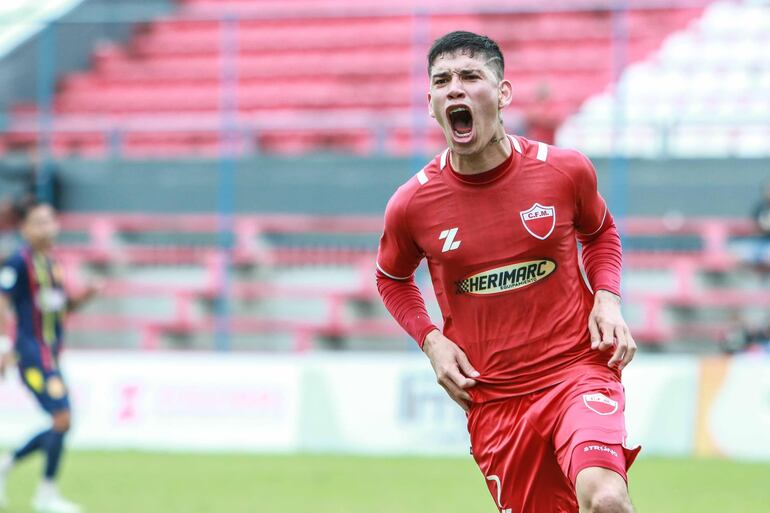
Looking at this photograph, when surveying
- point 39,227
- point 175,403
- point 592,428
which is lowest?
point 175,403

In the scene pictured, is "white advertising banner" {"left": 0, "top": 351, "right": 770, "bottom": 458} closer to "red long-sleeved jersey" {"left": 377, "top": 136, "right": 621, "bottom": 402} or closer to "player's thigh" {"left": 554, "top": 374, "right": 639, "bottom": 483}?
"red long-sleeved jersey" {"left": 377, "top": 136, "right": 621, "bottom": 402}

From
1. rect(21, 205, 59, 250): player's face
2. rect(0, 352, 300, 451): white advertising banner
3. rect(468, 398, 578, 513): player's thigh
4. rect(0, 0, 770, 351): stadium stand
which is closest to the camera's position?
rect(468, 398, 578, 513): player's thigh

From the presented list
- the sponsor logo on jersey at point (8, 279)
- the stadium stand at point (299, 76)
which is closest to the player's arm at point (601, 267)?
the sponsor logo on jersey at point (8, 279)

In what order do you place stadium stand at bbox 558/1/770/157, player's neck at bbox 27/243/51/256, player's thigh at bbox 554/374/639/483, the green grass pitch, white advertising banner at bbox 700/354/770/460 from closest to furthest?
player's thigh at bbox 554/374/639/483 < the green grass pitch < player's neck at bbox 27/243/51/256 < white advertising banner at bbox 700/354/770/460 < stadium stand at bbox 558/1/770/157

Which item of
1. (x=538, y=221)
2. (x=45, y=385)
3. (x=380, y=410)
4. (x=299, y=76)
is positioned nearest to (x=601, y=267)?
(x=538, y=221)

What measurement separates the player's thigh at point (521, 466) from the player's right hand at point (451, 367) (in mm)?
137

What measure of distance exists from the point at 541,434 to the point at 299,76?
15.5 metres

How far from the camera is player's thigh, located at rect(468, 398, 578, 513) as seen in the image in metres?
5.00

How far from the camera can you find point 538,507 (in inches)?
198

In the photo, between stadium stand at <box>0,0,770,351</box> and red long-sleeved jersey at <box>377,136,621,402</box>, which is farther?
stadium stand at <box>0,0,770,351</box>

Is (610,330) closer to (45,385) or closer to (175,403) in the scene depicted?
(45,385)

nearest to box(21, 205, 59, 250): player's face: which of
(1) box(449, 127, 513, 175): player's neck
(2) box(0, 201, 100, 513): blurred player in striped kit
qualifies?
(2) box(0, 201, 100, 513): blurred player in striped kit

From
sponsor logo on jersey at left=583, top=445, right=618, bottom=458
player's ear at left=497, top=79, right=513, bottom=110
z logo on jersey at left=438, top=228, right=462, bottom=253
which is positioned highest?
player's ear at left=497, top=79, right=513, bottom=110

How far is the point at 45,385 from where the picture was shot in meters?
9.78
